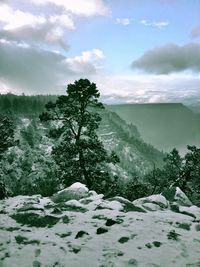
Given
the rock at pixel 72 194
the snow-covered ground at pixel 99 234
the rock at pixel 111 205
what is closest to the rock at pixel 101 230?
the snow-covered ground at pixel 99 234

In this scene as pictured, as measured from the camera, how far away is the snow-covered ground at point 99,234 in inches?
259

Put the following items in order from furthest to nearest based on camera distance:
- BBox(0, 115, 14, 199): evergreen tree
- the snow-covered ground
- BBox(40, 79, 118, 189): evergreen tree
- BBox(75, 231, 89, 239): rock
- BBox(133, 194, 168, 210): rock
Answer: BBox(0, 115, 14, 199): evergreen tree → BBox(40, 79, 118, 189): evergreen tree → BBox(133, 194, 168, 210): rock → BBox(75, 231, 89, 239): rock → the snow-covered ground

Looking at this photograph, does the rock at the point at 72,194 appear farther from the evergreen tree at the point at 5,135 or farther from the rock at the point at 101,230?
the evergreen tree at the point at 5,135

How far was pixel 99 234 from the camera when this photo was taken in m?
8.11

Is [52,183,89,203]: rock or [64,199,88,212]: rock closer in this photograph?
[64,199,88,212]: rock

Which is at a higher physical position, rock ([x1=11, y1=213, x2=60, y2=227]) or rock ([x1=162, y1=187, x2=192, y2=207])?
rock ([x1=11, y1=213, x2=60, y2=227])

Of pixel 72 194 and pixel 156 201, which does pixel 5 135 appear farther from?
pixel 156 201

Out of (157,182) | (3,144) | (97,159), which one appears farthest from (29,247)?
(157,182)

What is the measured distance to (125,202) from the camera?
11344 mm

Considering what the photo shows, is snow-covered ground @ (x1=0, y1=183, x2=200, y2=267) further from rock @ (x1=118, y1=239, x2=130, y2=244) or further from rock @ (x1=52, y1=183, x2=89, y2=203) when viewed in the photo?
rock @ (x1=52, y1=183, x2=89, y2=203)

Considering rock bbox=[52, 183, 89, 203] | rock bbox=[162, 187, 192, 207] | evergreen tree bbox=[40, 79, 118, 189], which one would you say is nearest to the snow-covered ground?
rock bbox=[52, 183, 89, 203]

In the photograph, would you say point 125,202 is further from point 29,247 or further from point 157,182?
point 157,182

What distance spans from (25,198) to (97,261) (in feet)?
21.3

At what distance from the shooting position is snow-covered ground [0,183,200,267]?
6.58 m
